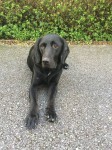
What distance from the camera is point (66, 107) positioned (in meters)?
3.82

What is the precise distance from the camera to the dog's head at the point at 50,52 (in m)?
3.78

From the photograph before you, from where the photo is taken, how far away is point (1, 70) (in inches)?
192

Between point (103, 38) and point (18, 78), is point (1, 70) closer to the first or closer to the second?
point (18, 78)

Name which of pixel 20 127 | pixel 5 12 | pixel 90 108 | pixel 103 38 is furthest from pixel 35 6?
pixel 20 127

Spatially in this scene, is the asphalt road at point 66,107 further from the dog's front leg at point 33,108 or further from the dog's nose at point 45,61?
the dog's nose at point 45,61

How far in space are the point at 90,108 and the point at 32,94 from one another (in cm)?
83

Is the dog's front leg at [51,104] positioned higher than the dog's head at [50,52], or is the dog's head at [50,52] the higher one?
the dog's head at [50,52]

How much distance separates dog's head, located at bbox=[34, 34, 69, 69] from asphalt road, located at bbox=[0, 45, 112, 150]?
1.70 feet

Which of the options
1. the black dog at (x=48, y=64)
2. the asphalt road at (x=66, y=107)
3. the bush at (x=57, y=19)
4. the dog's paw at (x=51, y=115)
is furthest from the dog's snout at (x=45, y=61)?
the bush at (x=57, y=19)

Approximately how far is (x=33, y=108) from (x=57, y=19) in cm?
332

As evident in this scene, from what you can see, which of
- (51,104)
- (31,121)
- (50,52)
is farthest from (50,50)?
(31,121)

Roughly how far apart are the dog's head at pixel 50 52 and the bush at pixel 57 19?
2351 millimetres

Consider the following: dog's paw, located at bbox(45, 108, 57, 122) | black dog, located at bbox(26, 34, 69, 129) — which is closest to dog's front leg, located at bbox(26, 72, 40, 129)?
black dog, located at bbox(26, 34, 69, 129)

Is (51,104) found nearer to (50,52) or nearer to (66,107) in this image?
(66,107)
